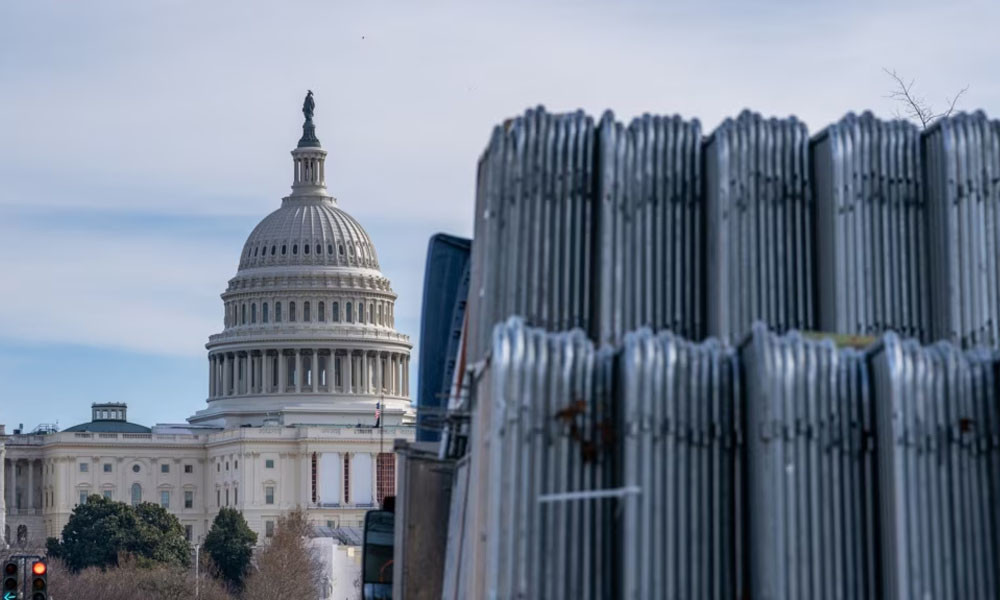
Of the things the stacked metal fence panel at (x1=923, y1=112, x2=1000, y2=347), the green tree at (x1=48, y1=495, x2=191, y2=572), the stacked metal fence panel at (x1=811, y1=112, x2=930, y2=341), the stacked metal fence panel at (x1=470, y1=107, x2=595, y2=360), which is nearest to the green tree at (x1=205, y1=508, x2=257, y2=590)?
the green tree at (x1=48, y1=495, x2=191, y2=572)

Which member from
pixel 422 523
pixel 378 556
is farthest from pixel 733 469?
pixel 378 556

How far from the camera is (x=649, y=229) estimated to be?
92.3 ft

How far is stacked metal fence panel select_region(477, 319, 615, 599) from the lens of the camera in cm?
2452

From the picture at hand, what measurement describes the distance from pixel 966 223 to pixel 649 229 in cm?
314

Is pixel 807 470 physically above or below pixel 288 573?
below

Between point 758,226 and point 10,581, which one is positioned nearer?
point 758,226

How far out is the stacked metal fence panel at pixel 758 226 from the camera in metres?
27.8

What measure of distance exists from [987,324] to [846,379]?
12.0ft

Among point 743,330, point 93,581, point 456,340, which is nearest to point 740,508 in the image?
point 743,330

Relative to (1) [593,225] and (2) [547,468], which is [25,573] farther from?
(2) [547,468]

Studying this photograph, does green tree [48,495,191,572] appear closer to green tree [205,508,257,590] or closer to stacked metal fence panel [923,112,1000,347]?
green tree [205,508,257,590]

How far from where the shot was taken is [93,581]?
456 feet

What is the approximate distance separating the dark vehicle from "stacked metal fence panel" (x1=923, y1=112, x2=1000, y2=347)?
9569 millimetres

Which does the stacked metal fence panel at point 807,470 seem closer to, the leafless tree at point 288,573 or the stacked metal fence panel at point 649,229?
the stacked metal fence panel at point 649,229
